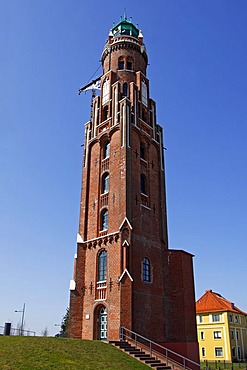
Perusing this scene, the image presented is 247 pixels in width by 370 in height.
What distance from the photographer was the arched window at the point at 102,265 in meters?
27.0

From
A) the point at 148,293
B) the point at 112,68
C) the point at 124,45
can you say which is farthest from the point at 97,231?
the point at 124,45

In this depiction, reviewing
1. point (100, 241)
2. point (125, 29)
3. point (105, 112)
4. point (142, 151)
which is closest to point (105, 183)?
point (142, 151)

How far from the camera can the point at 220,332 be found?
5250 centimetres

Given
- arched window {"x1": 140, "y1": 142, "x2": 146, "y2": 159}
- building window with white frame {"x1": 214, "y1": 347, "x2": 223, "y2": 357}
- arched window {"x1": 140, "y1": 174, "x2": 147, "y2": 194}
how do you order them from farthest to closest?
building window with white frame {"x1": 214, "y1": 347, "x2": 223, "y2": 357}
arched window {"x1": 140, "y1": 142, "x2": 146, "y2": 159}
arched window {"x1": 140, "y1": 174, "x2": 147, "y2": 194}

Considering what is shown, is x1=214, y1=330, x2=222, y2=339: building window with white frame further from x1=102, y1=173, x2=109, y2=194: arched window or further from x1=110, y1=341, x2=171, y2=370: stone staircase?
x1=110, y1=341, x2=171, y2=370: stone staircase

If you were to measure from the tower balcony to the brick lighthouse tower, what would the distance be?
0.08 meters

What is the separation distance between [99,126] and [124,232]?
1252 cm

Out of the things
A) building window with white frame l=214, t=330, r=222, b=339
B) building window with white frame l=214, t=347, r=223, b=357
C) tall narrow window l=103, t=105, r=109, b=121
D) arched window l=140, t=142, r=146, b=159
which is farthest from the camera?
building window with white frame l=214, t=330, r=222, b=339

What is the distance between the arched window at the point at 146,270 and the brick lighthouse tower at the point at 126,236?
0.08 m

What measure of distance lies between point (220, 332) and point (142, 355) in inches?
1465

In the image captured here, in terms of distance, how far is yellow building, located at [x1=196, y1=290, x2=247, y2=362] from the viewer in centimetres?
5141

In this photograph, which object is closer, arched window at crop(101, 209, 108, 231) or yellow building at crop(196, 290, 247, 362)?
arched window at crop(101, 209, 108, 231)

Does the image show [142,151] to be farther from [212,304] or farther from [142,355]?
[212,304]

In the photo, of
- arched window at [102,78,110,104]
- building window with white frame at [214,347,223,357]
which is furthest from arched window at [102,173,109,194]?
building window with white frame at [214,347,223,357]
